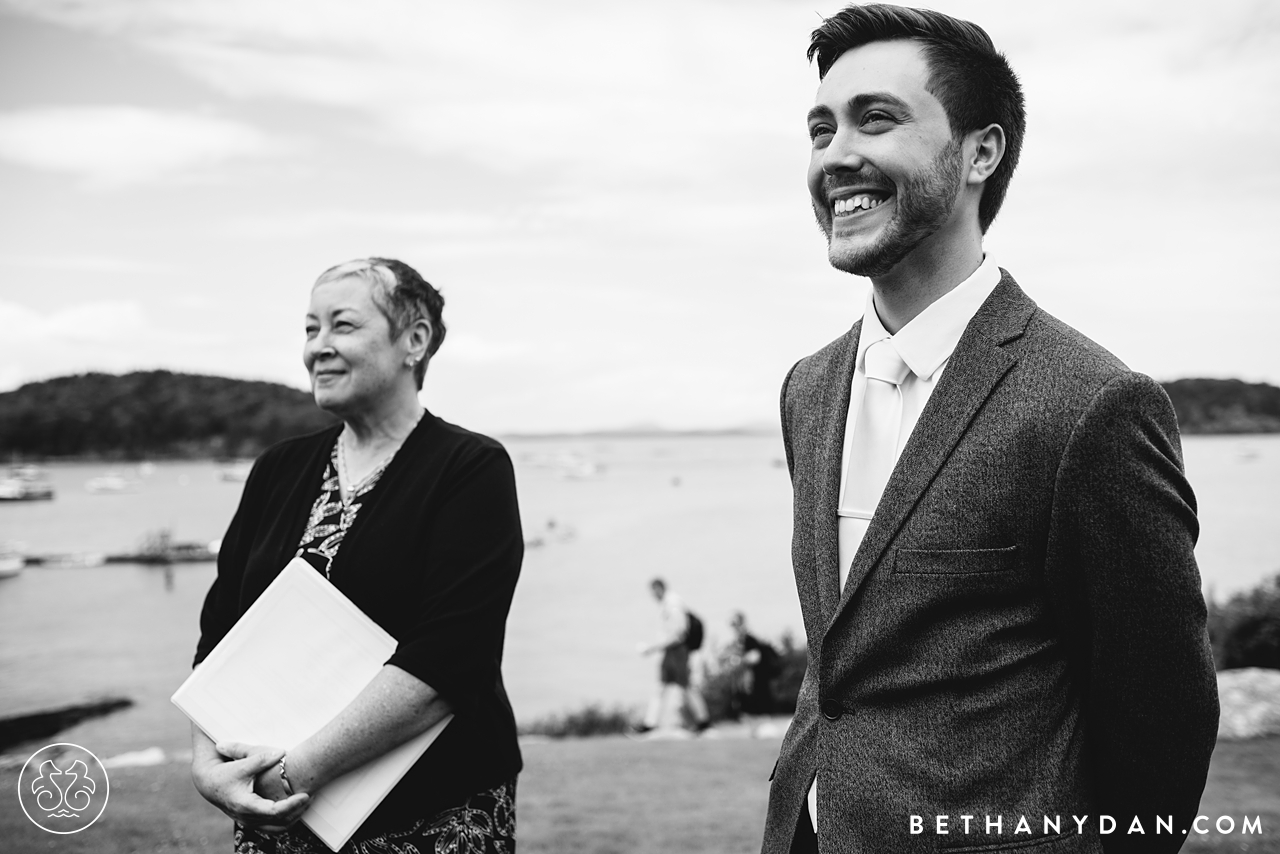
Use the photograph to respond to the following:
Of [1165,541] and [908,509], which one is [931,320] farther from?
[1165,541]

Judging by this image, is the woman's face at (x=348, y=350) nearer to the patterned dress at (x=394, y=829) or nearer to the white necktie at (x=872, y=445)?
the patterned dress at (x=394, y=829)

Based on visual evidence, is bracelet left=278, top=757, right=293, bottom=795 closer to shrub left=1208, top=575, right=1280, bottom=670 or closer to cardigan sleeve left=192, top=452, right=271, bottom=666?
cardigan sleeve left=192, top=452, right=271, bottom=666

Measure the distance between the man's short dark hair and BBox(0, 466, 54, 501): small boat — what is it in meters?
79.7

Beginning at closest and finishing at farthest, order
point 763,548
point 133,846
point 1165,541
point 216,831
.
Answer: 1. point 1165,541
2. point 133,846
3. point 216,831
4. point 763,548

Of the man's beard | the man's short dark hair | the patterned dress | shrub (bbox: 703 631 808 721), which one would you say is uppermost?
the man's short dark hair

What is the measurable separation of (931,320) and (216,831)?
19.7 feet

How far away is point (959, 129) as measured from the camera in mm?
1661

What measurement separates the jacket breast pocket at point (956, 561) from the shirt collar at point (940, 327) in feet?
1.15

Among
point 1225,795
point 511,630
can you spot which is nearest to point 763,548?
point 511,630

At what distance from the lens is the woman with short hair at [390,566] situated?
227 cm

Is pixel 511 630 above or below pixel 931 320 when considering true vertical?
below

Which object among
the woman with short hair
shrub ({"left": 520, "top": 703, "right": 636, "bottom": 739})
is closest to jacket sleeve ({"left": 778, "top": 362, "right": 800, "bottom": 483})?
the woman with short hair

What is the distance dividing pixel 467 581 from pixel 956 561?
4.26 ft

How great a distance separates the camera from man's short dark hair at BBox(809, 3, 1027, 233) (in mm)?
1654
